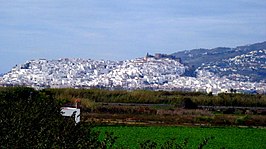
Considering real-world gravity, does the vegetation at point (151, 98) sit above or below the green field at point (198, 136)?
above

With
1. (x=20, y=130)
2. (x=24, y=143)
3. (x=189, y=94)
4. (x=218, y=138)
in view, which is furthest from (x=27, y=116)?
(x=189, y=94)

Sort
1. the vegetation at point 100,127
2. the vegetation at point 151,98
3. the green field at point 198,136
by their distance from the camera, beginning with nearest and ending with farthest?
the vegetation at point 100,127 → the green field at point 198,136 → the vegetation at point 151,98

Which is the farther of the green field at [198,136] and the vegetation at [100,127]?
the green field at [198,136]

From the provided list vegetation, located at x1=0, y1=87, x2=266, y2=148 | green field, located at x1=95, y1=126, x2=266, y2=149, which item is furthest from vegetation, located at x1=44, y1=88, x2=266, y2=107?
green field, located at x1=95, y1=126, x2=266, y2=149

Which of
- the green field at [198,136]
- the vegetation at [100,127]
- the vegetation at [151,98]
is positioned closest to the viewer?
the vegetation at [100,127]

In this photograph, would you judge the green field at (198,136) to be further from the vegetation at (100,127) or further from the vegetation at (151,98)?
the vegetation at (151,98)

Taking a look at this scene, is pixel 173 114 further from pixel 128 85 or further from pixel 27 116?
pixel 128 85

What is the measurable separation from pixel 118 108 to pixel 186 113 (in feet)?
19.7

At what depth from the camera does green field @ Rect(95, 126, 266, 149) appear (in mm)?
27698

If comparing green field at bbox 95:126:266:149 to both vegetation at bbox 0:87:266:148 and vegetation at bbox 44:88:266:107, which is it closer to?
vegetation at bbox 0:87:266:148

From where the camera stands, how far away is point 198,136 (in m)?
32.4

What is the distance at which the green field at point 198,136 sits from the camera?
27.7m

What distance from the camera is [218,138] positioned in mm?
31641

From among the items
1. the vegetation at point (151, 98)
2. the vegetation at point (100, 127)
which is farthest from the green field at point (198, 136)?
the vegetation at point (151, 98)
